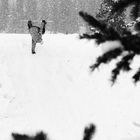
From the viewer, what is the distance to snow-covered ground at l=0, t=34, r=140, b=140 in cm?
1282

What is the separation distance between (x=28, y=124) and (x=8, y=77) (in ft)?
14.8

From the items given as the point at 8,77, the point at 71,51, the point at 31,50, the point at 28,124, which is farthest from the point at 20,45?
the point at 28,124

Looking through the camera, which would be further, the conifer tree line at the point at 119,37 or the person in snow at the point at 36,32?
the person in snow at the point at 36,32

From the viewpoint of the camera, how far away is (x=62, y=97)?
15664 millimetres

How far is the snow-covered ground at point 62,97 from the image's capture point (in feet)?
42.1

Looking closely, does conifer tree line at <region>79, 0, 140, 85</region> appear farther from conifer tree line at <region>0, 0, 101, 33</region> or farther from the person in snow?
conifer tree line at <region>0, 0, 101, 33</region>

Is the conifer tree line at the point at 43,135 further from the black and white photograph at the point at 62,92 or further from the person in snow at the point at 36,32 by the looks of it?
the person in snow at the point at 36,32

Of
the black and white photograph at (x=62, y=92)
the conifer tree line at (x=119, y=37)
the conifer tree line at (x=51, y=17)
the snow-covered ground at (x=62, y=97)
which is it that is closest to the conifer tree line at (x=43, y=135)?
the conifer tree line at (x=119, y=37)

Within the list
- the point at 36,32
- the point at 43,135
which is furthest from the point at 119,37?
the point at 36,32

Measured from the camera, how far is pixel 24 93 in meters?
16.0

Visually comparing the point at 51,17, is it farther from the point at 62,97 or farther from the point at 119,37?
the point at 119,37

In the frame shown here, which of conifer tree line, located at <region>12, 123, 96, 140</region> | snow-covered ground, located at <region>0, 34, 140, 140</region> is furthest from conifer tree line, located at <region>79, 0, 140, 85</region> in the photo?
snow-covered ground, located at <region>0, 34, 140, 140</region>

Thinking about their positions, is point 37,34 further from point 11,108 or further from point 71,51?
point 11,108

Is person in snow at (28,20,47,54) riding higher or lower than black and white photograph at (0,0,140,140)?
higher
